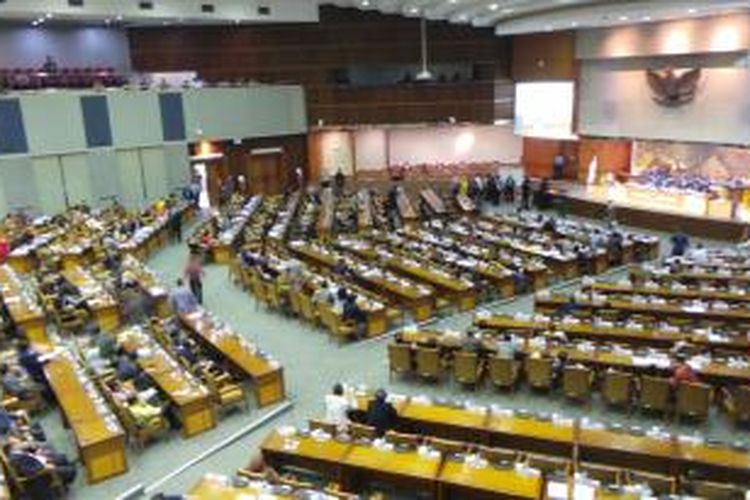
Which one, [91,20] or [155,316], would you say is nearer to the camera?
[155,316]

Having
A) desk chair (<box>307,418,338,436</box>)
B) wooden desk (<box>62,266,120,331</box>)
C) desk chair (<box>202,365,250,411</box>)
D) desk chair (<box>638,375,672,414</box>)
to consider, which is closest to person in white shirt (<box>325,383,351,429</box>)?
desk chair (<box>307,418,338,436</box>)

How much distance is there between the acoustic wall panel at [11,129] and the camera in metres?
26.2

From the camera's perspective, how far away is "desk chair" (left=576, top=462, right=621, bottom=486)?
836 centimetres

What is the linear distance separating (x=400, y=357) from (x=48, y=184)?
20.5m

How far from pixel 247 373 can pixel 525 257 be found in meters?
9.42

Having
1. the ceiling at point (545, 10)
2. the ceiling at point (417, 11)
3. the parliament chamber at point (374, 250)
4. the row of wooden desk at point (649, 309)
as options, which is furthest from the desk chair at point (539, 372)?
the ceiling at point (417, 11)

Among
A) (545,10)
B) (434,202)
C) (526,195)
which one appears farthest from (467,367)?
(526,195)

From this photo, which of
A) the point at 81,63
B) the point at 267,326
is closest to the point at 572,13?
the point at 267,326

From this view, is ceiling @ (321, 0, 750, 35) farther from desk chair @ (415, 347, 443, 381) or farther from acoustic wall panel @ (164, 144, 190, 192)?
Answer: desk chair @ (415, 347, 443, 381)

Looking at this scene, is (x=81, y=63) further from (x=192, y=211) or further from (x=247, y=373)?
(x=247, y=373)

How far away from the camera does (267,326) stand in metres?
16.5

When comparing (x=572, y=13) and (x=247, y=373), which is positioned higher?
(x=572, y=13)

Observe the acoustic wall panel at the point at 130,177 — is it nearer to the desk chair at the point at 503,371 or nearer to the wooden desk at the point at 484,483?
the desk chair at the point at 503,371

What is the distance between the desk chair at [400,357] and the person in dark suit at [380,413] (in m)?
2.80
